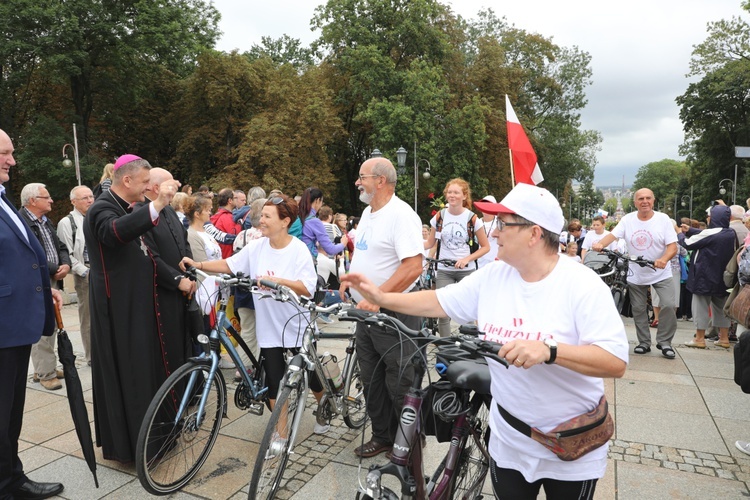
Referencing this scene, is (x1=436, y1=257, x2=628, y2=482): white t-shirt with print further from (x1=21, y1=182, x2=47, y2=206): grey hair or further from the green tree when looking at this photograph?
the green tree

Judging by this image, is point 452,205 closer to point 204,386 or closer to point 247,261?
point 247,261

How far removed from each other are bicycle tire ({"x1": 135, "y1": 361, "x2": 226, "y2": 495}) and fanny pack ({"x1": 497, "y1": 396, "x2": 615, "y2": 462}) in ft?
7.55

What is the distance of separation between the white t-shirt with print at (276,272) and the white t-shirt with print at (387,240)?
1.49 ft

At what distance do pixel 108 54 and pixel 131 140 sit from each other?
6382 millimetres

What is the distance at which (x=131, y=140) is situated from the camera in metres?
29.9

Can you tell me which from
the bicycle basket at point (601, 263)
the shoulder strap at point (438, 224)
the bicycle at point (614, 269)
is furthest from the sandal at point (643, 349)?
the shoulder strap at point (438, 224)

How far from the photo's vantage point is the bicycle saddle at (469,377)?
8.20 feet

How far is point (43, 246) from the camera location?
5.43 meters

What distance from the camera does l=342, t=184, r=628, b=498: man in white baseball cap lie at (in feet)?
5.96

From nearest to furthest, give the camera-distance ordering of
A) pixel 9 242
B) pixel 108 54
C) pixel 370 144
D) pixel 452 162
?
pixel 9 242 < pixel 108 54 < pixel 452 162 < pixel 370 144

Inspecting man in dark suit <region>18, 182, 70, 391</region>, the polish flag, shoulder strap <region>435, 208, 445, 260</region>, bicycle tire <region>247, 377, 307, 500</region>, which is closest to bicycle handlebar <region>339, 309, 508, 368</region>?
bicycle tire <region>247, 377, 307, 500</region>

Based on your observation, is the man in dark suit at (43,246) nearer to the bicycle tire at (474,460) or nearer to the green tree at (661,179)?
the bicycle tire at (474,460)

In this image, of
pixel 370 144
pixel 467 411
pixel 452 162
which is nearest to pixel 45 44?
pixel 370 144

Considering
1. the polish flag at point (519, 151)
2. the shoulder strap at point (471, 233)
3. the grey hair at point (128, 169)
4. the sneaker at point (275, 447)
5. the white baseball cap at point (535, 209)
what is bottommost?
the sneaker at point (275, 447)
